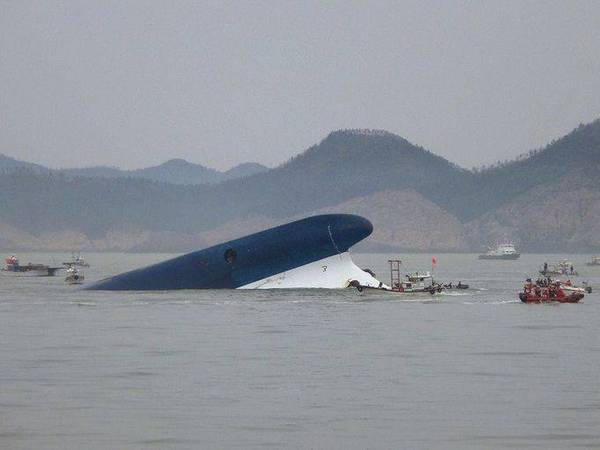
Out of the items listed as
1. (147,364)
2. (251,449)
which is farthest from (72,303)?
(251,449)

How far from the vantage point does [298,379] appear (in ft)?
124

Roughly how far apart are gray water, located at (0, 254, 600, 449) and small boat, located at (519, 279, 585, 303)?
8.36 meters

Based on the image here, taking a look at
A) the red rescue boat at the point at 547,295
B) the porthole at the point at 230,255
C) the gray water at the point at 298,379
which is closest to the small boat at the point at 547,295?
the red rescue boat at the point at 547,295

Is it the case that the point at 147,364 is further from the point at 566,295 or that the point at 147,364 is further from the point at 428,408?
the point at 566,295

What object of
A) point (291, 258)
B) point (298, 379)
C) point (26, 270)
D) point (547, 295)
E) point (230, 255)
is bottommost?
point (298, 379)

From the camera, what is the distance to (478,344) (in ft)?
167

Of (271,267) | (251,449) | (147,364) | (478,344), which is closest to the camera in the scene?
(251,449)

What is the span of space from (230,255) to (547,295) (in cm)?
2303

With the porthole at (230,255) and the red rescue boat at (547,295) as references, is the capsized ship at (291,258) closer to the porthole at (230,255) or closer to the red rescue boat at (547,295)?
the porthole at (230,255)

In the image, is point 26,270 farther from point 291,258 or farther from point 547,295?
point 547,295

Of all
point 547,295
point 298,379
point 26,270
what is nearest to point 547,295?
point 547,295

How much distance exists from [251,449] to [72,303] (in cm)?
5738

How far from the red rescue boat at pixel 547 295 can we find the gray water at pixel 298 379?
8.36 meters

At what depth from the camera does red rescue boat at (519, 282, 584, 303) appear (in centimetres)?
8062
